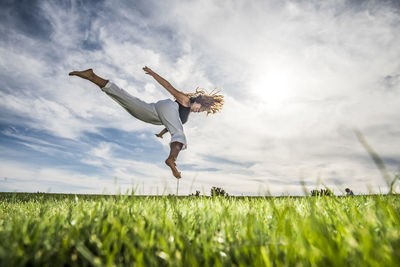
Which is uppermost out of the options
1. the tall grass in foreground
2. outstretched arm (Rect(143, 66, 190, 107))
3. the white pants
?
outstretched arm (Rect(143, 66, 190, 107))

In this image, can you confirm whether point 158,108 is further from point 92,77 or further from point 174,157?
point 92,77

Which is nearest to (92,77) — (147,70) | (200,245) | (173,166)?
(147,70)

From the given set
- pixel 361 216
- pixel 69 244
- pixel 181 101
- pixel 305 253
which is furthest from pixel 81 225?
pixel 181 101

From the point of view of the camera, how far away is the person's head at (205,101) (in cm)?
636

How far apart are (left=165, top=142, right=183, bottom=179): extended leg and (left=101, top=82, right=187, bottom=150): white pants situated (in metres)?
0.10

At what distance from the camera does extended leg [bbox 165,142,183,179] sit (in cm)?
508

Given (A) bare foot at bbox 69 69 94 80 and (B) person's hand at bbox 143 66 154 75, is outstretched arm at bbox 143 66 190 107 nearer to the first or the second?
(B) person's hand at bbox 143 66 154 75

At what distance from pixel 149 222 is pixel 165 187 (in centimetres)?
57

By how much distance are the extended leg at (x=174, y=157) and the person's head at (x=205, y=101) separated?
4.61 feet

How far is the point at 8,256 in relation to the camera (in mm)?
1078

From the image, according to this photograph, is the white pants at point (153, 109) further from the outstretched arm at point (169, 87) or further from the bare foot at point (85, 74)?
the bare foot at point (85, 74)

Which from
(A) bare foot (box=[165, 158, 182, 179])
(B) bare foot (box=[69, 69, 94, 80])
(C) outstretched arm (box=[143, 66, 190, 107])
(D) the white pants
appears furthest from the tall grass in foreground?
(B) bare foot (box=[69, 69, 94, 80])

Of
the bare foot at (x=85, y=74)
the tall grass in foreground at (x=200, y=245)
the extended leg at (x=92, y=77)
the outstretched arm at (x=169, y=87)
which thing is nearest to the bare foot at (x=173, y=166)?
the outstretched arm at (x=169, y=87)

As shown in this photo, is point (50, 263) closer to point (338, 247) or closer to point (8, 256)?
point (8, 256)
